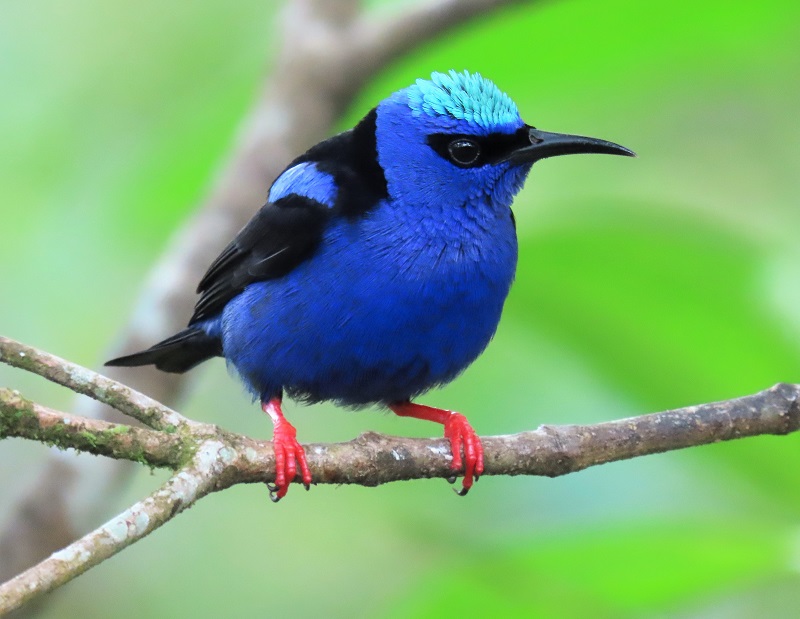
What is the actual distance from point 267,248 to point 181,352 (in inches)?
30.8

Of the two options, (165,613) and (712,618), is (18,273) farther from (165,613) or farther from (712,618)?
(712,618)

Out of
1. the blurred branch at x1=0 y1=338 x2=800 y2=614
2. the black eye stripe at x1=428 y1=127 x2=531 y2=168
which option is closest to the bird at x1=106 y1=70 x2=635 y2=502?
the black eye stripe at x1=428 y1=127 x2=531 y2=168

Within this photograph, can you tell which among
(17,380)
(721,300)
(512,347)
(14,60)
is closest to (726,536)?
(721,300)

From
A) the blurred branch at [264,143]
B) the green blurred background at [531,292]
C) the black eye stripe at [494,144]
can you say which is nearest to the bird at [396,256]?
the black eye stripe at [494,144]

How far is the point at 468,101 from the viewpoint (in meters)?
4.00

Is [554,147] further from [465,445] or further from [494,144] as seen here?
[465,445]

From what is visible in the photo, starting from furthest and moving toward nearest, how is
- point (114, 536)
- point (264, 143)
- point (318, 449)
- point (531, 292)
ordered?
point (264, 143)
point (531, 292)
point (318, 449)
point (114, 536)

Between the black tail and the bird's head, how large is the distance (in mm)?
1179

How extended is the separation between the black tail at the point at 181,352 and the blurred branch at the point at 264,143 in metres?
0.30

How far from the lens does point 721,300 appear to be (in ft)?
14.0

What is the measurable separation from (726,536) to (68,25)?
5550mm


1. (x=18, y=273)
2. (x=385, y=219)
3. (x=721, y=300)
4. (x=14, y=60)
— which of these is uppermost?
(x=14, y=60)

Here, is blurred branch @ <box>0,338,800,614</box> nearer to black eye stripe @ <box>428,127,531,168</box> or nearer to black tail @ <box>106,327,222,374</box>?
black eye stripe @ <box>428,127,531,168</box>

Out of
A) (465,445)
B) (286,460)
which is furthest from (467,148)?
(286,460)
